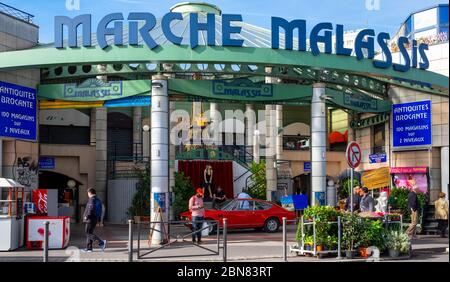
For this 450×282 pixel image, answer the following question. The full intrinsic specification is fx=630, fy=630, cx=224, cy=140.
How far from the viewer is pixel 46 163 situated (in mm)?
30906

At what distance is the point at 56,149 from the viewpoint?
102 ft

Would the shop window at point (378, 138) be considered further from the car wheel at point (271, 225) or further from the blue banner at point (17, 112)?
the blue banner at point (17, 112)

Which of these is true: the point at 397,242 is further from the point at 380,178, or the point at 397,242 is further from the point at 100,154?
the point at 100,154

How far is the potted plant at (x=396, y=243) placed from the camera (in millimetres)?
16359

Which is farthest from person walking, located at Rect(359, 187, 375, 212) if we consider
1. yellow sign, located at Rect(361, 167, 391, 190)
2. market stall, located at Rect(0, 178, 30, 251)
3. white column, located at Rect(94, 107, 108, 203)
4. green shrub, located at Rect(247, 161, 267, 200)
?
white column, located at Rect(94, 107, 108, 203)

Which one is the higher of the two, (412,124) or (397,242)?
(412,124)

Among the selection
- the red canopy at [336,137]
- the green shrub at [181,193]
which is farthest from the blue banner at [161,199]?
the red canopy at [336,137]

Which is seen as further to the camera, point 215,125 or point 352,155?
point 215,125

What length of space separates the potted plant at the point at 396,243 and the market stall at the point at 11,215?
10325 mm

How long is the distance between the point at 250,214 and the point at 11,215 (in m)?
9.66

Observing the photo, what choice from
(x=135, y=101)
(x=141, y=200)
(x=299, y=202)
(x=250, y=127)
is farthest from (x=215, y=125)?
(x=135, y=101)

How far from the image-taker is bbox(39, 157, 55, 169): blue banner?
1216 inches

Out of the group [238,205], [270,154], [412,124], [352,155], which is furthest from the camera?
[270,154]

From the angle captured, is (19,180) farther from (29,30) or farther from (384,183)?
(384,183)
